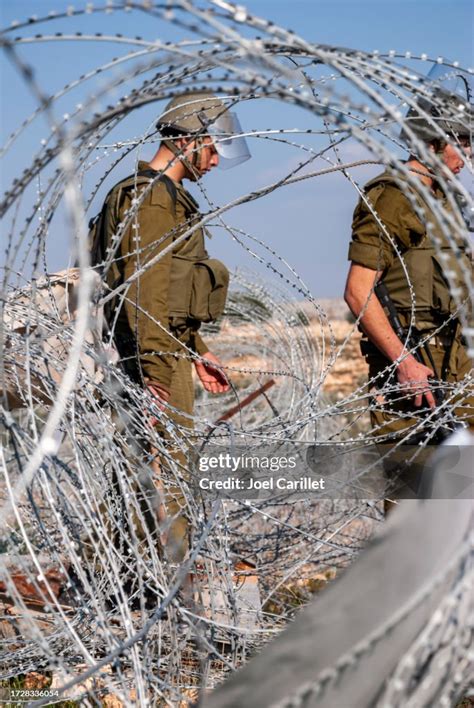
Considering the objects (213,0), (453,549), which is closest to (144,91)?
(213,0)

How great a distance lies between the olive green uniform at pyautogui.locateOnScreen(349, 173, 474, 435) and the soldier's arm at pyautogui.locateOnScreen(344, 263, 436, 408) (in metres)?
0.06

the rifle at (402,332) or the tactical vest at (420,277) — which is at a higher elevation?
the tactical vest at (420,277)

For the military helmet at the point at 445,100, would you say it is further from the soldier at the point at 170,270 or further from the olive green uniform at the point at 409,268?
the soldier at the point at 170,270

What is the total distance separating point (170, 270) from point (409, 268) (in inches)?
40.6

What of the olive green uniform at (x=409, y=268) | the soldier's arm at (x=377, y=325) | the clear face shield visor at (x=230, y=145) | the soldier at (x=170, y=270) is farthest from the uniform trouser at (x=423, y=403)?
the clear face shield visor at (x=230, y=145)

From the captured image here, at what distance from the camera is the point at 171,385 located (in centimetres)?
445

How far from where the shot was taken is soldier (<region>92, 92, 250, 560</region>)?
409cm

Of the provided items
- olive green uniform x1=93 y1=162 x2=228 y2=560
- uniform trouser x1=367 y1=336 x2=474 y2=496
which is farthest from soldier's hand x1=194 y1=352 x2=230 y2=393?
uniform trouser x1=367 y1=336 x2=474 y2=496

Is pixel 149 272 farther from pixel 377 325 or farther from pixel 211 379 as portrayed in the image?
pixel 377 325

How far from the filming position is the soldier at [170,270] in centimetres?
409

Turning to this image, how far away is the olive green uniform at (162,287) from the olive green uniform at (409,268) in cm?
75

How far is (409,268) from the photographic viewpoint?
163 inches

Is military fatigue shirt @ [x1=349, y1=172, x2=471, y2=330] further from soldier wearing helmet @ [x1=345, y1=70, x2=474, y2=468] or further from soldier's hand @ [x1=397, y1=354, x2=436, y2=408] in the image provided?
soldier's hand @ [x1=397, y1=354, x2=436, y2=408]

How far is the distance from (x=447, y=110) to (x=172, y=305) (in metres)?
2.42
